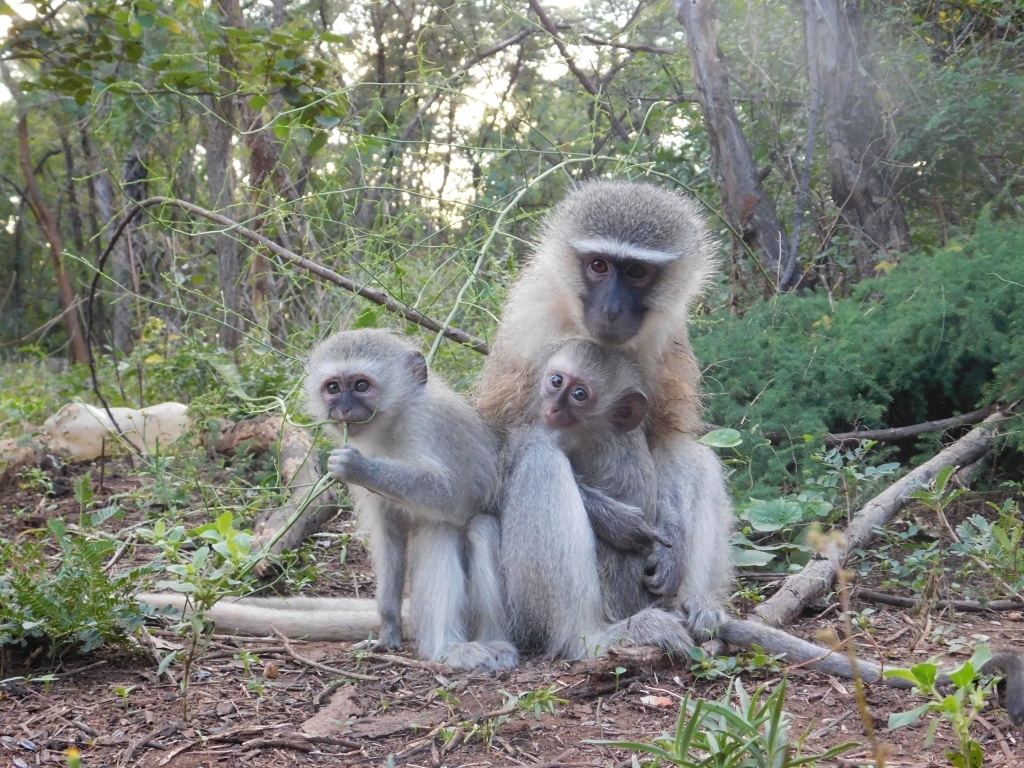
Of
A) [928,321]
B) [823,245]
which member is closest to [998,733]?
[928,321]

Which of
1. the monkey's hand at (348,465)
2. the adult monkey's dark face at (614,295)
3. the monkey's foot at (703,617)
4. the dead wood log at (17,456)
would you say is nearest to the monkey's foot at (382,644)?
the monkey's hand at (348,465)

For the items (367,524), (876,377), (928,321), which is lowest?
(367,524)

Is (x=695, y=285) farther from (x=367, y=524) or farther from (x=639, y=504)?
(x=367, y=524)

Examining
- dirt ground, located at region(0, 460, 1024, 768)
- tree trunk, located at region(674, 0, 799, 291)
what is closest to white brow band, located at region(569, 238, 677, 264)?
dirt ground, located at region(0, 460, 1024, 768)

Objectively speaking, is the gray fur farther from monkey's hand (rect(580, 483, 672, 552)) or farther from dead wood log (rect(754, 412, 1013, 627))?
dead wood log (rect(754, 412, 1013, 627))

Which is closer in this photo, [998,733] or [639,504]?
[998,733]

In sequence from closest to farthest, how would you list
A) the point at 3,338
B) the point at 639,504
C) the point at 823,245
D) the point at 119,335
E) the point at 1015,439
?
the point at 639,504, the point at 1015,439, the point at 823,245, the point at 119,335, the point at 3,338

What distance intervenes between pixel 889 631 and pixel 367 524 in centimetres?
240

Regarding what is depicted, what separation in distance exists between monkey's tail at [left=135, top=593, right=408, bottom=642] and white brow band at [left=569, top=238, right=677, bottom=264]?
1.97 meters

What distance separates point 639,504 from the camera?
15.0ft

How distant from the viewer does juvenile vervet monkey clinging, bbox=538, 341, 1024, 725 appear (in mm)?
4406

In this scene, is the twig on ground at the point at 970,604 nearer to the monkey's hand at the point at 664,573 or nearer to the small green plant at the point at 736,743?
the monkey's hand at the point at 664,573

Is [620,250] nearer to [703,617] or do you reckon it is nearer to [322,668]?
[703,617]

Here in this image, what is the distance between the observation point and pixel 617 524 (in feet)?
14.5
